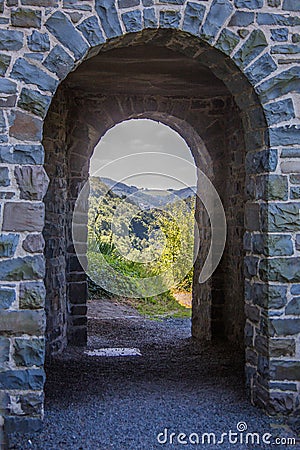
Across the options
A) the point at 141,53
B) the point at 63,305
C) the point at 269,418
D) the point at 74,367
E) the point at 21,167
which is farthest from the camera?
the point at 63,305

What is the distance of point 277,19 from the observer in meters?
3.92

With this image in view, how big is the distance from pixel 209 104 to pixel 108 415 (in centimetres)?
363

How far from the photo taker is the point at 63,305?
616cm

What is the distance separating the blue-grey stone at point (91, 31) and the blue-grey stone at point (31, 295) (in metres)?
1.54

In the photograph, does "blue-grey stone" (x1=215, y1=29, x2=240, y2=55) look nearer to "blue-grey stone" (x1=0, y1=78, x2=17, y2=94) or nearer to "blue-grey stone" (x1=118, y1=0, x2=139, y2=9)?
"blue-grey stone" (x1=118, y1=0, x2=139, y2=9)

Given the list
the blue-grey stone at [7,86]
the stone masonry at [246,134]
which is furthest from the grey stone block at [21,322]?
the blue-grey stone at [7,86]

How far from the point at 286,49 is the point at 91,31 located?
1260 millimetres

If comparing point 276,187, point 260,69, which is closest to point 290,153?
point 276,187

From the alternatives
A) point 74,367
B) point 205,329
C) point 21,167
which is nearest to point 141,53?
point 21,167

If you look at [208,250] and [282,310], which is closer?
Result: [282,310]

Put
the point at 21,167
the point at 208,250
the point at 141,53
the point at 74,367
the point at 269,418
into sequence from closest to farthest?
the point at 21,167 → the point at 269,418 → the point at 141,53 → the point at 74,367 → the point at 208,250

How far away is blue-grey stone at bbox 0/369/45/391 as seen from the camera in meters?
3.73

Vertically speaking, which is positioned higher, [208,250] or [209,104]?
[209,104]

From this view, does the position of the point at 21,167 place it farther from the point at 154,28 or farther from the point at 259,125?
the point at 259,125
